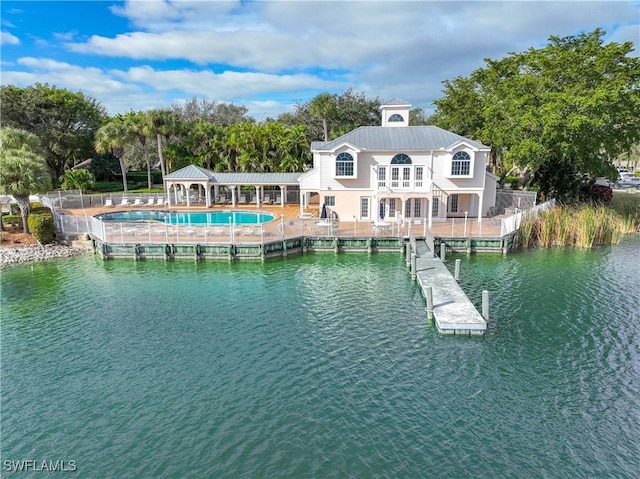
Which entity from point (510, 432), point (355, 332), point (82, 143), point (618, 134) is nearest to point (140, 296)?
point (355, 332)

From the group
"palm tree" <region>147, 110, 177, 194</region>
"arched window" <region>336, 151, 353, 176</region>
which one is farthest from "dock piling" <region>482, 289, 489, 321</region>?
"palm tree" <region>147, 110, 177, 194</region>

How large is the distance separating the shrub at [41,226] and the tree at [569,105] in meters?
31.8

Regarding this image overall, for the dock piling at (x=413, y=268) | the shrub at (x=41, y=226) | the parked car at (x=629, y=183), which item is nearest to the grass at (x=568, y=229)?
the dock piling at (x=413, y=268)

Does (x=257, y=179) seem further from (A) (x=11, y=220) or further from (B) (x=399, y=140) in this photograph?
(A) (x=11, y=220)

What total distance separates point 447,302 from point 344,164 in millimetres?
15723

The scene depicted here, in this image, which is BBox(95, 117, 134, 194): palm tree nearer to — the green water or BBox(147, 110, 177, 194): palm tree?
BBox(147, 110, 177, 194): palm tree

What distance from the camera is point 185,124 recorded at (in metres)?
46.1

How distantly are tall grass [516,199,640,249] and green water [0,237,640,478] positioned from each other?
21.3 feet

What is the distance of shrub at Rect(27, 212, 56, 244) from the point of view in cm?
2736

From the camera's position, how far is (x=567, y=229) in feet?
89.9

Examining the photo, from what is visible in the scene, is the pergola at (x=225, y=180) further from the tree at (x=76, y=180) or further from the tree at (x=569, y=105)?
the tree at (x=569, y=105)

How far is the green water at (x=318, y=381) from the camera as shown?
9672mm

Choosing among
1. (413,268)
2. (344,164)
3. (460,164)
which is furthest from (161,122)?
(413,268)

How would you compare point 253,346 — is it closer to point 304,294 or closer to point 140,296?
point 304,294
